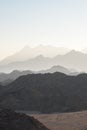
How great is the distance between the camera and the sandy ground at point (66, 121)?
33.4 metres

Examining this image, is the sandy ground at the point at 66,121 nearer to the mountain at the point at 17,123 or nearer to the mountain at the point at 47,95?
the mountain at the point at 17,123

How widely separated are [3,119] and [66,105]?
94.8 feet

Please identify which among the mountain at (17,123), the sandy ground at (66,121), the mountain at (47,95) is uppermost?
the mountain at (47,95)

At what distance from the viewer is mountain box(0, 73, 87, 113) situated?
5681 centimetres

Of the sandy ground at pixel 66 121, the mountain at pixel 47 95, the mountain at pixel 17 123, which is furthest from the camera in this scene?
the mountain at pixel 47 95

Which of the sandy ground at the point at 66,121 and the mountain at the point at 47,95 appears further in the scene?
the mountain at the point at 47,95

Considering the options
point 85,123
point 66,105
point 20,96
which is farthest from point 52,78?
point 85,123

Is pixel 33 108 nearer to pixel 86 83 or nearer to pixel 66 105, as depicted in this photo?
pixel 66 105

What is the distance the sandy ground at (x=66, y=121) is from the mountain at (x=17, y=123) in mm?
4702

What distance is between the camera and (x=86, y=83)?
7569 centimetres

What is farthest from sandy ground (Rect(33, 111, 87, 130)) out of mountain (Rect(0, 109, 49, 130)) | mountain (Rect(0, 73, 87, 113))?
mountain (Rect(0, 73, 87, 113))

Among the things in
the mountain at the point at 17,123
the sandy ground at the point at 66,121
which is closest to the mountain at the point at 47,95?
the sandy ground at the point at 66,121

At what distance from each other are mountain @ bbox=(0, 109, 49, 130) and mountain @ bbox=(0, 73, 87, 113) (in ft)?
76.6

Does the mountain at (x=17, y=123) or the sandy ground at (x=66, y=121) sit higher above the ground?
the sandy ground at (x=66, y=121)
